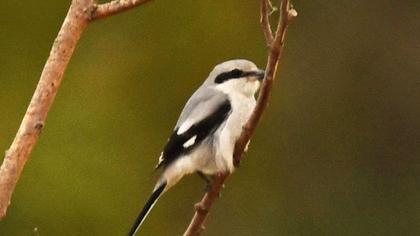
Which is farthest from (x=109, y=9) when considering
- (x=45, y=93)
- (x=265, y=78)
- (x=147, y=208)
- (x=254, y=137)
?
(x=254, y=137)

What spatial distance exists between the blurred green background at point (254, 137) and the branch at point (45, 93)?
7.34 feet

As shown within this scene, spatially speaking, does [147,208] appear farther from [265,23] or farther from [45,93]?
[265,23]

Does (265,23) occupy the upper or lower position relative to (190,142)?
upper

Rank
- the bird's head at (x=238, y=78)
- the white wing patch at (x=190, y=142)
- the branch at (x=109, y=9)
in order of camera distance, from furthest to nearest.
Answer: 1. the bird's head at (x=238, y=78)
2. the white wing patch at (x=190, y=142)
3. the branch at (x=109, y=9)

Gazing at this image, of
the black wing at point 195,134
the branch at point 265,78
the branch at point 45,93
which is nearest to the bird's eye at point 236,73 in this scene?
the black wing at point 195,134

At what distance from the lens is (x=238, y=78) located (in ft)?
9.14

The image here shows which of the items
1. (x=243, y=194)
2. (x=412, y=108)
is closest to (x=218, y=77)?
(x=243, y=194)

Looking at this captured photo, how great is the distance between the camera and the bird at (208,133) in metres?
2.61

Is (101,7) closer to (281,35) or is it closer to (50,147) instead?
(281,35)

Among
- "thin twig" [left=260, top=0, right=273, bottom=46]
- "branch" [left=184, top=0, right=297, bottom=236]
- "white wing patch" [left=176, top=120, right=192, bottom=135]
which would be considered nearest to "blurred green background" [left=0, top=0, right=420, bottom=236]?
"white wing patch" [left=176, top=120, right=192, bottom=135]

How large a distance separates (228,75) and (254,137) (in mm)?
1921

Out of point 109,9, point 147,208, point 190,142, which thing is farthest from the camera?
point 190,142

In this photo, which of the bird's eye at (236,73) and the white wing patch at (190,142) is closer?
the white wing patch at (190,142)

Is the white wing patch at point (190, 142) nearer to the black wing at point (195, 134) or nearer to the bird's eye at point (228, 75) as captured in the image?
the black wing at point (195, 134)
